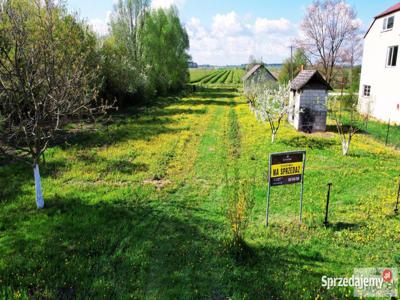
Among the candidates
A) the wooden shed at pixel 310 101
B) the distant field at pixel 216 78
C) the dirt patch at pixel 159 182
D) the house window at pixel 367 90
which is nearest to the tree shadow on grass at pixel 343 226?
the dirt patch at pixel 159 182

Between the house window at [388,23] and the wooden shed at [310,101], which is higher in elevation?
the house window at [388,23]

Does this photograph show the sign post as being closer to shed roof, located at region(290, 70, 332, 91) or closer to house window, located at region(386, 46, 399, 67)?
shed roof, located at region(290, 70, 332, 91)

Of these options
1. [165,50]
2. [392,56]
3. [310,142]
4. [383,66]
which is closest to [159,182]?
[310,142]

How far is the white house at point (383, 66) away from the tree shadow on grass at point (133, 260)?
18.6 meters

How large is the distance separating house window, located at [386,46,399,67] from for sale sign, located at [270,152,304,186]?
1894cm

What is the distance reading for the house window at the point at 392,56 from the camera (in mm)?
21325

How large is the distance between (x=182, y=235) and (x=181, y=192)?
111 inches

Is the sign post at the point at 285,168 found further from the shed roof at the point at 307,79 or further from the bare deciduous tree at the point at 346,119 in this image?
the shed roof at the point at 307,79

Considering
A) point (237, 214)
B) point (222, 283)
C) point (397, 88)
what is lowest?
point (222, 283)

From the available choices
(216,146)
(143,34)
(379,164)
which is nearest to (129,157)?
(216,146)

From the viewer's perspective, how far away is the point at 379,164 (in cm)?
1275

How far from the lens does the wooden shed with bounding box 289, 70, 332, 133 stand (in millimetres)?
18703

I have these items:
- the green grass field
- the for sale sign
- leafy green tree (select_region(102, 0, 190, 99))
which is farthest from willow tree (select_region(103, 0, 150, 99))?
the green grass field

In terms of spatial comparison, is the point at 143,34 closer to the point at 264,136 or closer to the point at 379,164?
the point at 264,136
